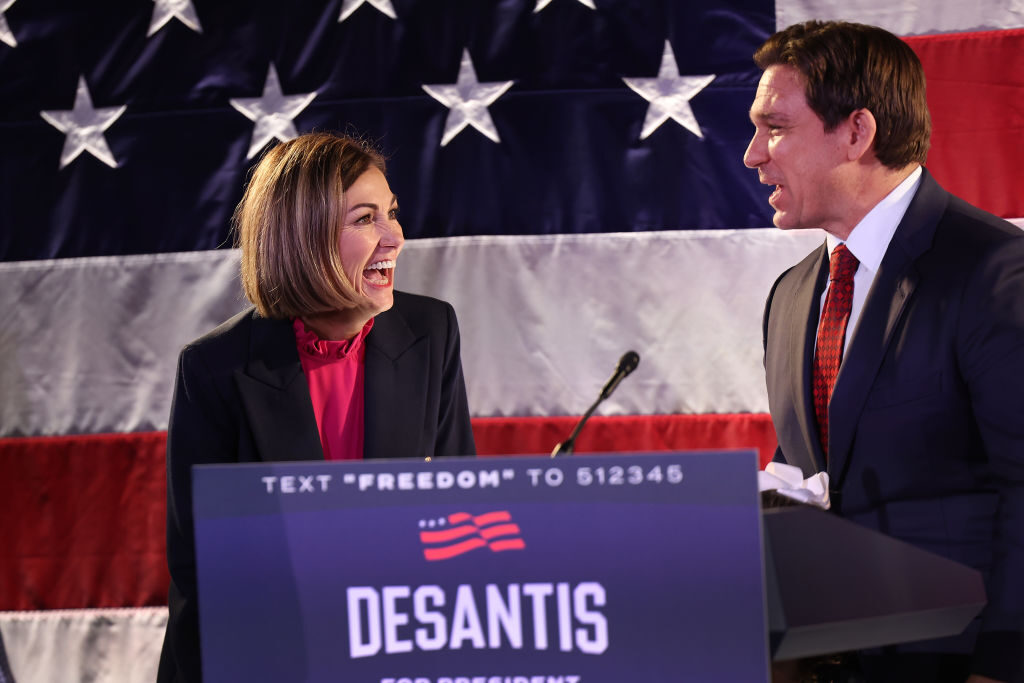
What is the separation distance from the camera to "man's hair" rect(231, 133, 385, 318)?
1704 mm

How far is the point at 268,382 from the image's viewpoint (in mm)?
1621

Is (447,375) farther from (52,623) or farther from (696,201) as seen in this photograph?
(52,623)

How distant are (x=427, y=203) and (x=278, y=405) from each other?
1066 mm

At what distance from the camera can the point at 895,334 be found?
1.45m

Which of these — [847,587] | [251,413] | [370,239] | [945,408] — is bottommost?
[847,587]

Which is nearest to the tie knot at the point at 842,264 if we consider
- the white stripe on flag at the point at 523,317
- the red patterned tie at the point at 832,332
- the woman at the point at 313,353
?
the red patterned tie at the point at 832,332

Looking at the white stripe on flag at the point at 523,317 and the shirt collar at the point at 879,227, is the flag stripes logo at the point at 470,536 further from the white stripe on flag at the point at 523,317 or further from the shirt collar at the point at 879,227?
the white stripe on flag at the point at 523,317

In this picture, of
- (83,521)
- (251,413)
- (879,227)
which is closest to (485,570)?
(251,413)

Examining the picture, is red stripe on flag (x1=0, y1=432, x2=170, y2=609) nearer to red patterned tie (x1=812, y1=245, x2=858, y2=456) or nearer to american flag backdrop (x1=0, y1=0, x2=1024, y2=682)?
american flag backdrop (x1=0, y1=0, x2=1024, y2=682)

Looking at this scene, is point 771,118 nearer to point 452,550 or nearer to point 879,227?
point 879,227

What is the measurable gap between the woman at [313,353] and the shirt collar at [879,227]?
2.43ft

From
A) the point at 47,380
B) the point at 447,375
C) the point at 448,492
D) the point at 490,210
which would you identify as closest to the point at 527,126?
the point at 490,210

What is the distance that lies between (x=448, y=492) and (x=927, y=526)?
33.5 inches

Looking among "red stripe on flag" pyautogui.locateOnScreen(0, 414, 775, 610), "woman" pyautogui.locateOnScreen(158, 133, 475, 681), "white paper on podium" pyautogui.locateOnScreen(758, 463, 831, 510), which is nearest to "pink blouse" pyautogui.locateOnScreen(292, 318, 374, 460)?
"woman" pyautogui.locateOnScreen(158, 133, 475, 681)
